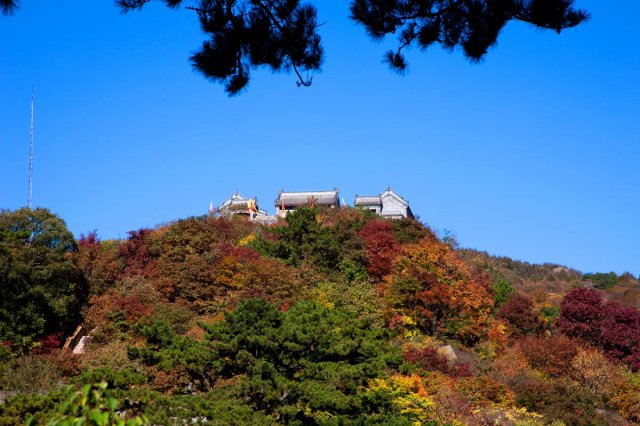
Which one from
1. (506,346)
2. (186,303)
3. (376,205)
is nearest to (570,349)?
(506,346)

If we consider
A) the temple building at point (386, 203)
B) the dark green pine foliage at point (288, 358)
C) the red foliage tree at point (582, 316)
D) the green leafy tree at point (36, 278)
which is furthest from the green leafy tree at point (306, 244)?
the temple building at point (386, 203)

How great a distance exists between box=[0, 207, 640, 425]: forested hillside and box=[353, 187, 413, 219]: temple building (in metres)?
15.3

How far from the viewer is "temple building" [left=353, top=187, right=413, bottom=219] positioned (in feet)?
179

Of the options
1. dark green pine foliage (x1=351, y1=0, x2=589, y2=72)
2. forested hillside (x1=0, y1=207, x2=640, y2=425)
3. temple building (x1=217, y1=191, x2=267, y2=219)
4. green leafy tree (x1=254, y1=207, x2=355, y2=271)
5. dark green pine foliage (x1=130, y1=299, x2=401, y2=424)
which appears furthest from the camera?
temple building (x1=217, y1=191, x2=267, y2=219)

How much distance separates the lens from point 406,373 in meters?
19.4

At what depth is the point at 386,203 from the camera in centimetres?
5525

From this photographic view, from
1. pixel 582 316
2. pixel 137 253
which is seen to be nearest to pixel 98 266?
pixel 137 253

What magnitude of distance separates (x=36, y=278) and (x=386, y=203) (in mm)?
32305

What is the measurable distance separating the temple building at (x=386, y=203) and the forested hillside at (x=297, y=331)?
15.3 metres

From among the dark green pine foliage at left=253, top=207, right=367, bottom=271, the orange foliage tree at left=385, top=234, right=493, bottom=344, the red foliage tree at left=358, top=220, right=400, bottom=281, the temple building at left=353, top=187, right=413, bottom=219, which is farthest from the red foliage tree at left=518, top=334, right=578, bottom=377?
the temple building at left=353, top=187, right=413, bottom=219

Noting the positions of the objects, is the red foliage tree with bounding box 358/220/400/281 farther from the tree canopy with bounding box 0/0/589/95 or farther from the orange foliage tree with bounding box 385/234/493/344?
the tree canopy with bounding box 0/0/589/95

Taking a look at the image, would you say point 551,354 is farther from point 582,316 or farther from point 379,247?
point 379,247

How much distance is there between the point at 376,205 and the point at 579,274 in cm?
1868

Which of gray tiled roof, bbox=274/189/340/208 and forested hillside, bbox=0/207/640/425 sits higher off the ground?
gray tiled roof, bbox=274/189/340/208
